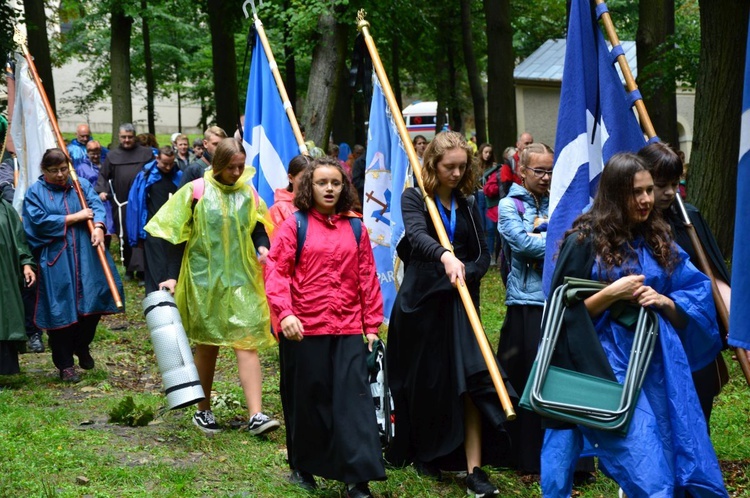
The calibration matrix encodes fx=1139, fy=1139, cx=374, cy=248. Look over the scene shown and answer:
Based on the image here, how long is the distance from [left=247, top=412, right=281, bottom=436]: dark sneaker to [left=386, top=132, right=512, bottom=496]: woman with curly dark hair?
1071mm

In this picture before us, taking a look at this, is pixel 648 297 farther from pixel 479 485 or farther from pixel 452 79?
pixel 452 79

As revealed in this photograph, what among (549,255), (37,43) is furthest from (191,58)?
(549,255)

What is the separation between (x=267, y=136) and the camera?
930 cm

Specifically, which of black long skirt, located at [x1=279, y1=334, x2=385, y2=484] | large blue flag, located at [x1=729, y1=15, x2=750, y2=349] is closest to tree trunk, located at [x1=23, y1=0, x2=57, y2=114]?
black long skirt, located at [x1=279, y1=334, x2=385, y2=484]

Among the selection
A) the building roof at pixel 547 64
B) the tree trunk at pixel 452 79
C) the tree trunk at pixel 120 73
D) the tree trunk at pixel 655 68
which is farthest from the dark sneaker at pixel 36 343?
the building roof at pixel 547 64

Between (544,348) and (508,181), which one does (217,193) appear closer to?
(544,348)

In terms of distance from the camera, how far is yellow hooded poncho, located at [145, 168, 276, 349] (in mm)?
7691

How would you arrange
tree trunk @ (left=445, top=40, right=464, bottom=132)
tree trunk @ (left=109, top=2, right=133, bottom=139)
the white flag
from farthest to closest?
tree trunk @ (left=445, top=40, right=464, bottom=132) → tree trunk @ (left=109, top=2, right=133, bottom=139) → the white flag

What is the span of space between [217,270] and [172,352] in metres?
0.70

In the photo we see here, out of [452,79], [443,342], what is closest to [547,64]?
[452,79]

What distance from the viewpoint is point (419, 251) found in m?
6.29

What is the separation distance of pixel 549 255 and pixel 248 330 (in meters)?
2.51

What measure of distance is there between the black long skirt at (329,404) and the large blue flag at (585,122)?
116 cm

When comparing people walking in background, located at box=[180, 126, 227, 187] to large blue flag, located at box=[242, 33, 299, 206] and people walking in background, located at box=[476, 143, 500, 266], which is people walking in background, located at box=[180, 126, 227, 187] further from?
people walking in background, located at box=[476, 143, 500, 266]
